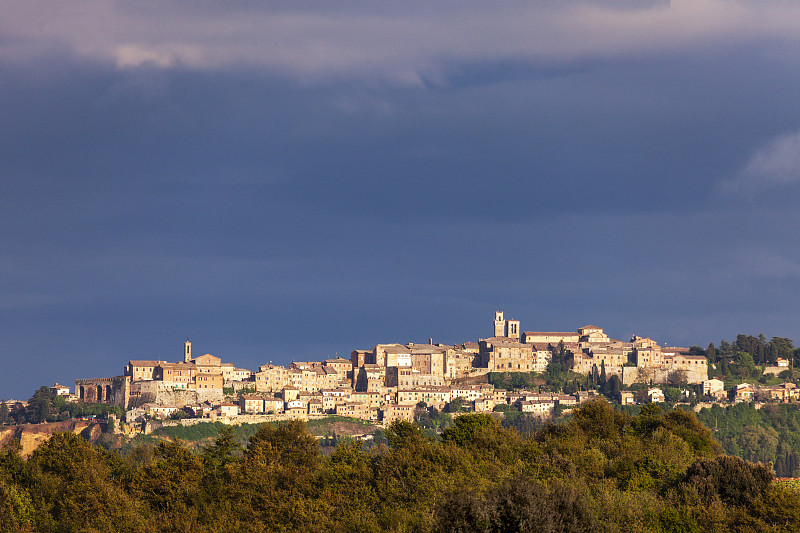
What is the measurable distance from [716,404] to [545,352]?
81.3 feet

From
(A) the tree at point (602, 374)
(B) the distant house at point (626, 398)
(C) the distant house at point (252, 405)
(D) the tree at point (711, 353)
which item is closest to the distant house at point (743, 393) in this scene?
(B) the distant house at point (626, 398)

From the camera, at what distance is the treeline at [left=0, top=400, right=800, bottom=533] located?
1352 inches

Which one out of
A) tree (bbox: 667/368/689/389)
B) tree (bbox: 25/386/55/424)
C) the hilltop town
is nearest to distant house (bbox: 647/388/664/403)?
the hilltop town

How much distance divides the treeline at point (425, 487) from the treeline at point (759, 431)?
5563 centimetres

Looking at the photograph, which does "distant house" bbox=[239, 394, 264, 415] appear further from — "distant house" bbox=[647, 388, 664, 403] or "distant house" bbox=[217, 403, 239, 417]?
"distant house" bbox=[647, 388, 664, 403]

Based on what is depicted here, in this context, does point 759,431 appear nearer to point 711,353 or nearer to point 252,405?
point 711,353

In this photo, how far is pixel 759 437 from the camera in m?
118

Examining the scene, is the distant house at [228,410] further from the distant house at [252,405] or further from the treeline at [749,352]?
the treeline at [749,352]

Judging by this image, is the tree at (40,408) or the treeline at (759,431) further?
the tree at (40,408)

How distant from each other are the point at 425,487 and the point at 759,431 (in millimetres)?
85704

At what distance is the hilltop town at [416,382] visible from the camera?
129625mm

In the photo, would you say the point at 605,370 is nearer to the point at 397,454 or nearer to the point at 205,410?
the point at 205,410

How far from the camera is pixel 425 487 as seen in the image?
137 ft

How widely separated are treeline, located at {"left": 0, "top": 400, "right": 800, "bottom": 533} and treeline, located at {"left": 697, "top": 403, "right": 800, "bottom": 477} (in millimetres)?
55631
